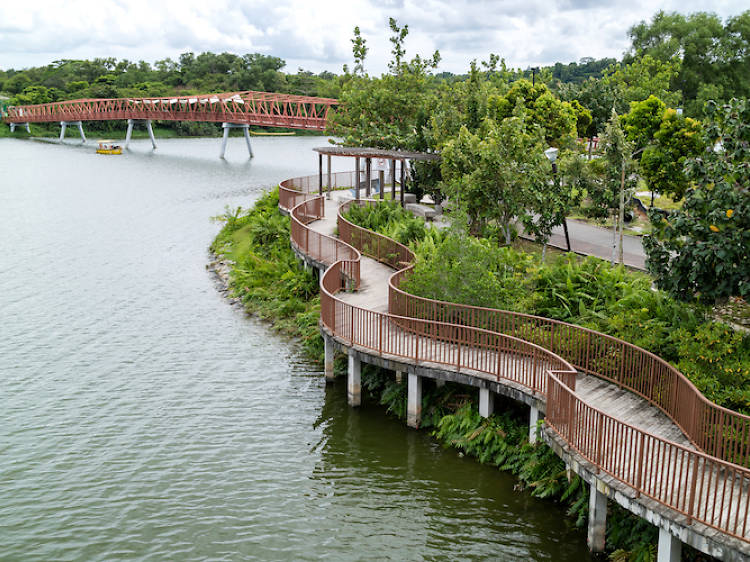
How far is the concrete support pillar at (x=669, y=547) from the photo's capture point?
11617 mm

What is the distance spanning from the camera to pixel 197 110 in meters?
113

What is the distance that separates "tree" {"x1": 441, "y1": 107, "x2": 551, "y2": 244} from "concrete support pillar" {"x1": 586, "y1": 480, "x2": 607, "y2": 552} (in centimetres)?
1539

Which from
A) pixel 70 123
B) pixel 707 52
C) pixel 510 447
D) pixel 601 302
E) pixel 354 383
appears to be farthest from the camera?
pixel 70 123

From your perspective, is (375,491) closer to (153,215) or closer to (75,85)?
(153,215)

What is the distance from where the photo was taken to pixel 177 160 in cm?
9519

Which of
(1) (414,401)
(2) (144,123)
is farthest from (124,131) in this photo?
(1) (414,401)

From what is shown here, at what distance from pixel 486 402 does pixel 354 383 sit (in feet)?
13.6

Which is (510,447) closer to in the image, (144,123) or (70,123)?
(144,123)

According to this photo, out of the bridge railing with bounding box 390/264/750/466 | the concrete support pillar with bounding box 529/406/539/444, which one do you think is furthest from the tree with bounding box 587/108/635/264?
the concrete support pillar with bounding box 529/406/539/444

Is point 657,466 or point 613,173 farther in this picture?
point 613,173

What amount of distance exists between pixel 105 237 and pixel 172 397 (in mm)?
26856

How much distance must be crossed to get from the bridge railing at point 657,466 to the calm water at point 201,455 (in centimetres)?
210

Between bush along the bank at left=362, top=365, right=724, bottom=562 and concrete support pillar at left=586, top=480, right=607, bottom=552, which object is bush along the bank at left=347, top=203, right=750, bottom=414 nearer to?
bush along the bank at left=362, top=365, right=724, bottom=562

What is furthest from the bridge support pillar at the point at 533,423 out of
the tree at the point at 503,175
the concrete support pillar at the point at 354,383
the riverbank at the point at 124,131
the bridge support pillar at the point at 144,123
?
the riverbank at the point at 124,131
